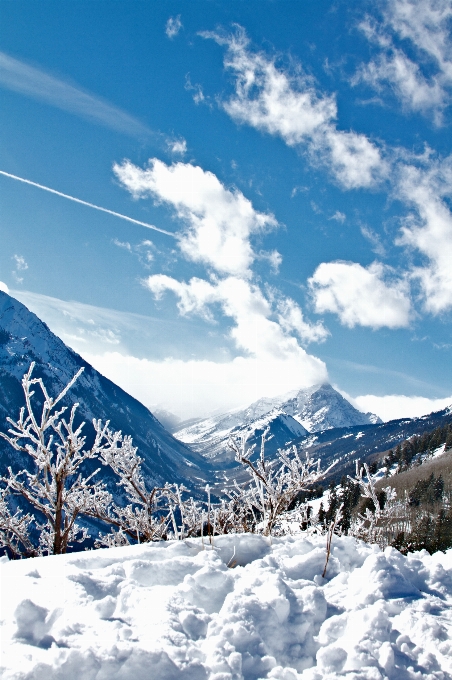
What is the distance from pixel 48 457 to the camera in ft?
34.7

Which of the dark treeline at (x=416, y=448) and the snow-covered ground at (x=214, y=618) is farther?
the dark treeline at (x=416, y=448)

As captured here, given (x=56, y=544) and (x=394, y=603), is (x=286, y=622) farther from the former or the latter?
(x=56, y=544)

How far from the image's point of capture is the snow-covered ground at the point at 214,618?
371cm

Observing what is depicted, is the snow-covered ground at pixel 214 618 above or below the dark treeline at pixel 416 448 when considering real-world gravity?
below

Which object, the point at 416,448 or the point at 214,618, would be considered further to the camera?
the point at 416,448

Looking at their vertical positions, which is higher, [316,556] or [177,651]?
[316,556]

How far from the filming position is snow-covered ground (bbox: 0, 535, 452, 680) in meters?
3.71

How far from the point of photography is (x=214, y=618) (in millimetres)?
4508

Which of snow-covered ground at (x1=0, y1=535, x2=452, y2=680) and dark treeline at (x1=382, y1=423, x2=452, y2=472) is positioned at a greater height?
dark treeline at (x1=382, y1=423, x2=452, y2=472)

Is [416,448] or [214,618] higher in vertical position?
[416,448]

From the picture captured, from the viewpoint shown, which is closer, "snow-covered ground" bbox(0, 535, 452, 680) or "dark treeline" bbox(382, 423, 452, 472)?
"snow-covered ground" bbox(0, 535, 452, 680)

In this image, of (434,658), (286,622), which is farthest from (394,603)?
(286,622)

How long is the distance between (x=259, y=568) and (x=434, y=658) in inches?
88.7

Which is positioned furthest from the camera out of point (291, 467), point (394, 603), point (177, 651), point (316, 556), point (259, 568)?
point (291, 467)
